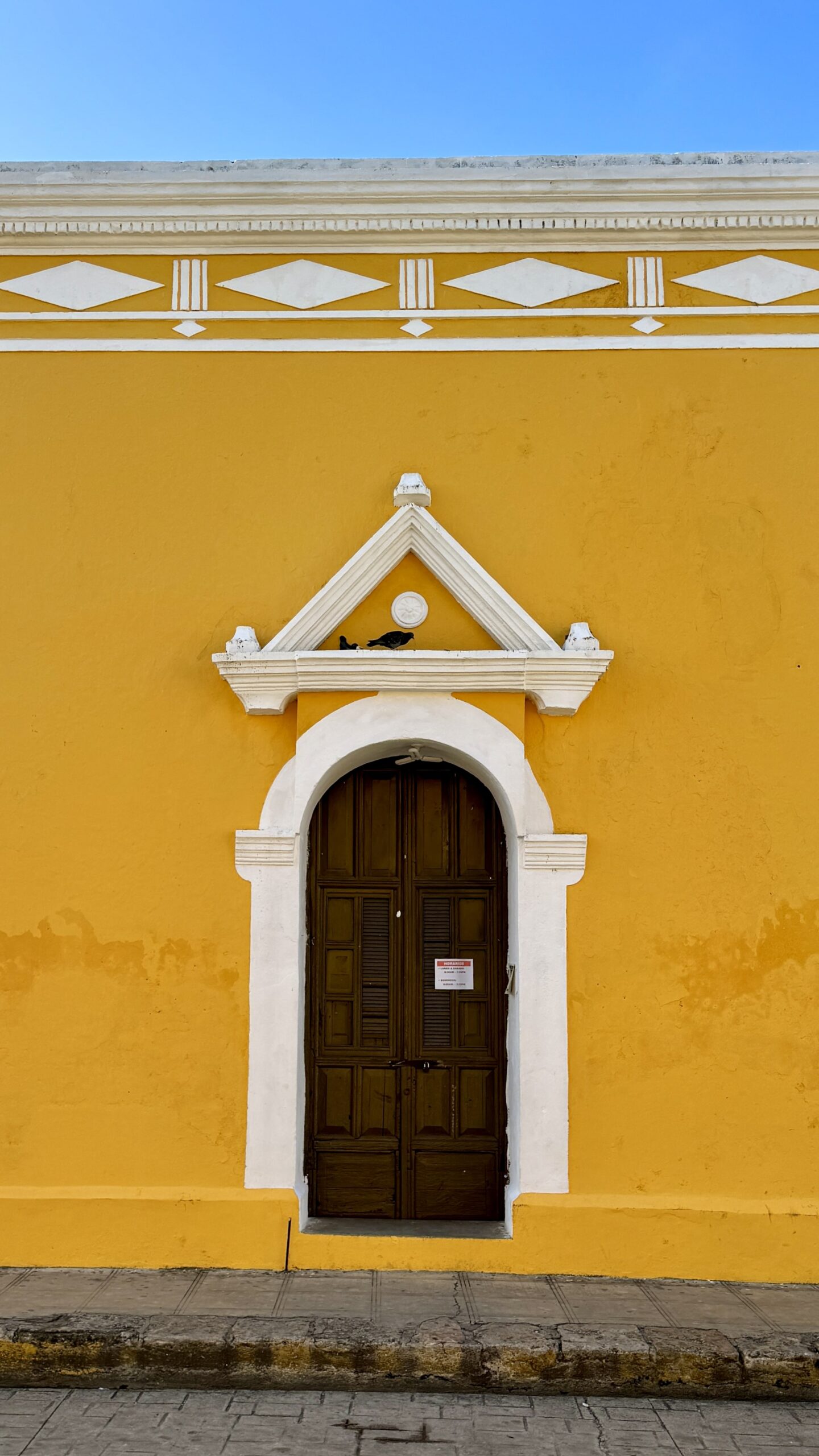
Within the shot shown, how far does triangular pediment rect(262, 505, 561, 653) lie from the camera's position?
222 inches

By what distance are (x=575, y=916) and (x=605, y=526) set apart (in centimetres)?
191

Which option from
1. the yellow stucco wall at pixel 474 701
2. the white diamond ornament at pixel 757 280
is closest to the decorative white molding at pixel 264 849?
the yellow stucco wall at pixel 474 701

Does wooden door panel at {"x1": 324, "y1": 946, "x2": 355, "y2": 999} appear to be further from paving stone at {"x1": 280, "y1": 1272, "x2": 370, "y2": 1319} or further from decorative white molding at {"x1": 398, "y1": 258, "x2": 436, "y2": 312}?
decorative white molding at {"x1": 398, "y1": 258, "x2": 436, "y2": 312}

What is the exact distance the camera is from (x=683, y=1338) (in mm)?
4637

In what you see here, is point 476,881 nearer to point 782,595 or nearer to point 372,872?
point 372,872

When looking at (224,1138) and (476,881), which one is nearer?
(224,1138)

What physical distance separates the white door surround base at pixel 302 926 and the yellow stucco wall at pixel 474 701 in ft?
0.30

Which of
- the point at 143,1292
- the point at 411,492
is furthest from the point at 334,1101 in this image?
the point at 411,492

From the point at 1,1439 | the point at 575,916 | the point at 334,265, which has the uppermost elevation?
the point at 334,265

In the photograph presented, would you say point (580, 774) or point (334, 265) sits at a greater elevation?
point (334, 265)

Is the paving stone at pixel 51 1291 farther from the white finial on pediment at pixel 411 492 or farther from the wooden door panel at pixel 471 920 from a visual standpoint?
the white finial on pediment at pixel 411 492

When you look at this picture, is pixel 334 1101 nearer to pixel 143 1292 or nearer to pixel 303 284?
pixel 143 1292

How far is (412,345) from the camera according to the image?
6.03 m

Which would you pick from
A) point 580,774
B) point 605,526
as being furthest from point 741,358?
point 580,774
